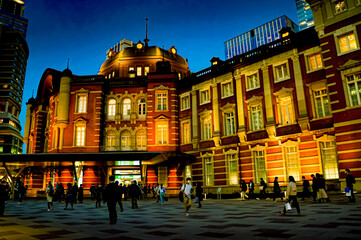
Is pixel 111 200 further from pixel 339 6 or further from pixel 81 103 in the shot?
pixel 81 103

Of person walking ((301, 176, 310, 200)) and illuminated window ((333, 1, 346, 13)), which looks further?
illuminated window ((333, 1, 346, 13))

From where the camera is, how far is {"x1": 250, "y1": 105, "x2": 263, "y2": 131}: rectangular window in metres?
24.2

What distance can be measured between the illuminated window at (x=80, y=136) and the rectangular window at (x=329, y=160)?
24.0 metres

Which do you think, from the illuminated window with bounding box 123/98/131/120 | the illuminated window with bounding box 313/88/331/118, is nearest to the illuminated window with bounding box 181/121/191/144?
the illuminated window with bounding box 123/98/131/120

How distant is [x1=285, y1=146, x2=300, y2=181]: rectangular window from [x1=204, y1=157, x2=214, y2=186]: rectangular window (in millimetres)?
7836

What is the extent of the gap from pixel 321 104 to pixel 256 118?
18.2ft

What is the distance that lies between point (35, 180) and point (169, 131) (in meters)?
20.2

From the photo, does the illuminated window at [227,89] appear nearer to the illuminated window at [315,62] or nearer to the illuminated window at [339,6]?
the illuminated window at [315,62]

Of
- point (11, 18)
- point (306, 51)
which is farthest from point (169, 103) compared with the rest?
point (11, 18)

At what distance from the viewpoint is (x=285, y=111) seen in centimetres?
2278

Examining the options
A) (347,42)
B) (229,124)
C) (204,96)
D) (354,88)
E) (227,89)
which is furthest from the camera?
(204,96)

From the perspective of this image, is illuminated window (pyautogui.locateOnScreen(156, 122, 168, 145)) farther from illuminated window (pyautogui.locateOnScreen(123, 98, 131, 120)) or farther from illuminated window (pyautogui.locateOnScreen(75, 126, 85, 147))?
illuminated window (pyautogui.locateOnScreen(75, 126, 85, 147))

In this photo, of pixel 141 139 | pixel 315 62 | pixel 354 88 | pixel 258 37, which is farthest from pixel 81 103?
pixel 258 37

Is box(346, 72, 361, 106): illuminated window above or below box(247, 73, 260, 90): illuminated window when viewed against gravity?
below
